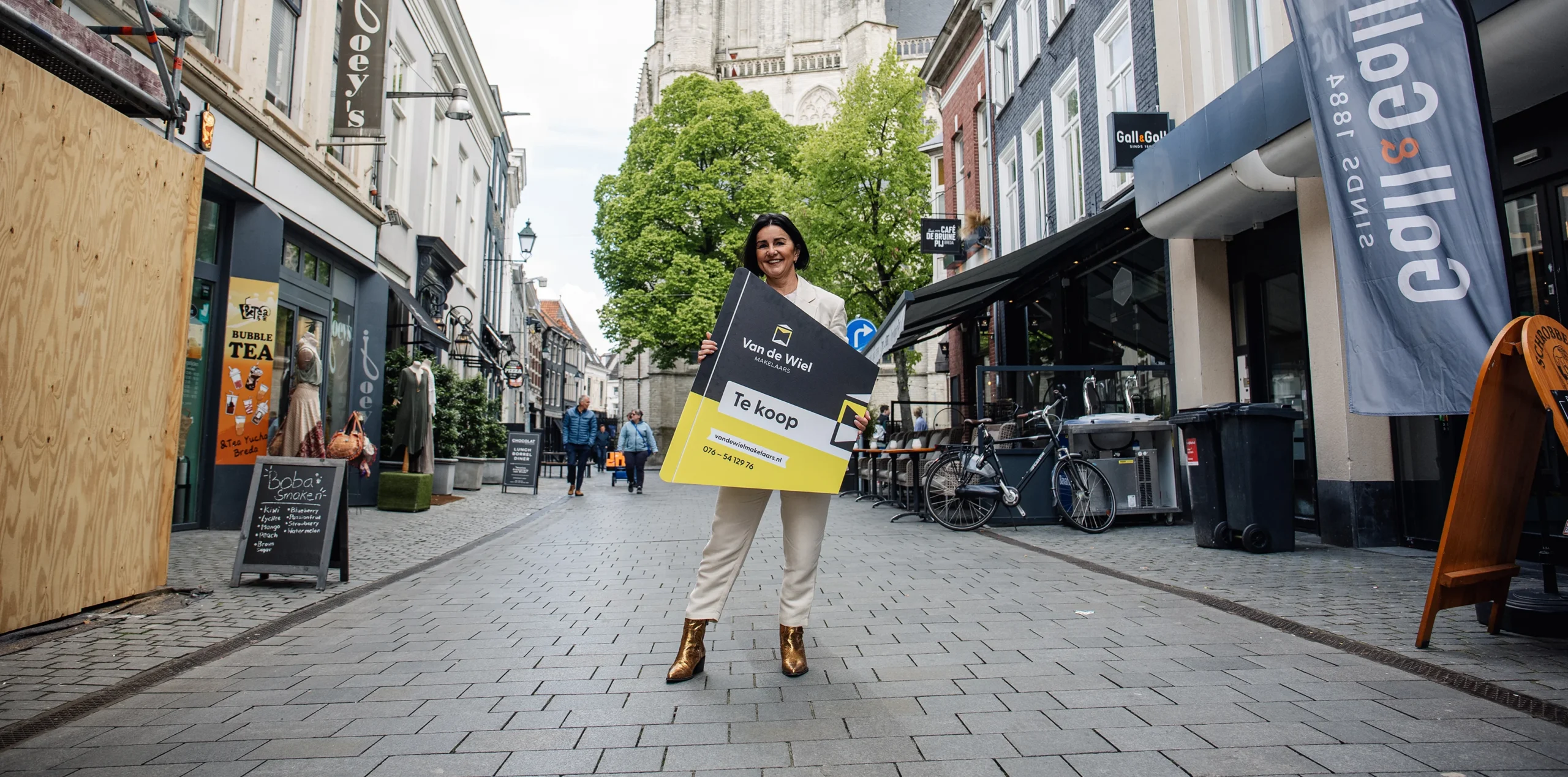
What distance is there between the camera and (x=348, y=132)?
39.0ft

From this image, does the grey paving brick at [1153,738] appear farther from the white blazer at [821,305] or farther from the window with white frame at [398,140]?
the window with white frame at [398,140]

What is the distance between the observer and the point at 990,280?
38.8 feet

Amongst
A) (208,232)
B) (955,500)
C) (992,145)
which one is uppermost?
(992,145)

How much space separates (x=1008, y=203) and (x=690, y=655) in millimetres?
16442

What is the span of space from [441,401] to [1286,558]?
41.7 feet

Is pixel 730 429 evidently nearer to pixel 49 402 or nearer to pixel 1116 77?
pixel 49 402

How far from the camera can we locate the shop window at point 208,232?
9234 millimetres

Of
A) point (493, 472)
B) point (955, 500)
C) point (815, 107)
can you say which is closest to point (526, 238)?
point (493, 472)

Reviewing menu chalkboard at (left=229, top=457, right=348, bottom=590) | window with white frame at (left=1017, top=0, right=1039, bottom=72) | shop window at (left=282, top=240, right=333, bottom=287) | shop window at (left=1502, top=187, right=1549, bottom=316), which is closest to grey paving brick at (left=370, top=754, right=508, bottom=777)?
menu chalkboard at (left=229, top=457, right=348, bottom=590)

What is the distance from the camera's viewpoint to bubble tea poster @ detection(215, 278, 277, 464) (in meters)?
9.35

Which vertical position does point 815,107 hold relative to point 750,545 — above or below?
above

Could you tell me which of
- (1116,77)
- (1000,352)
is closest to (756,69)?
(1000,352)

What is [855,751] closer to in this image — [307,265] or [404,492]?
[404,492]

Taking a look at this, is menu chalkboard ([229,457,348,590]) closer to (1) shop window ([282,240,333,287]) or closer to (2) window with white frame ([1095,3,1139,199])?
(1) shop window ([282,240,333,287])
